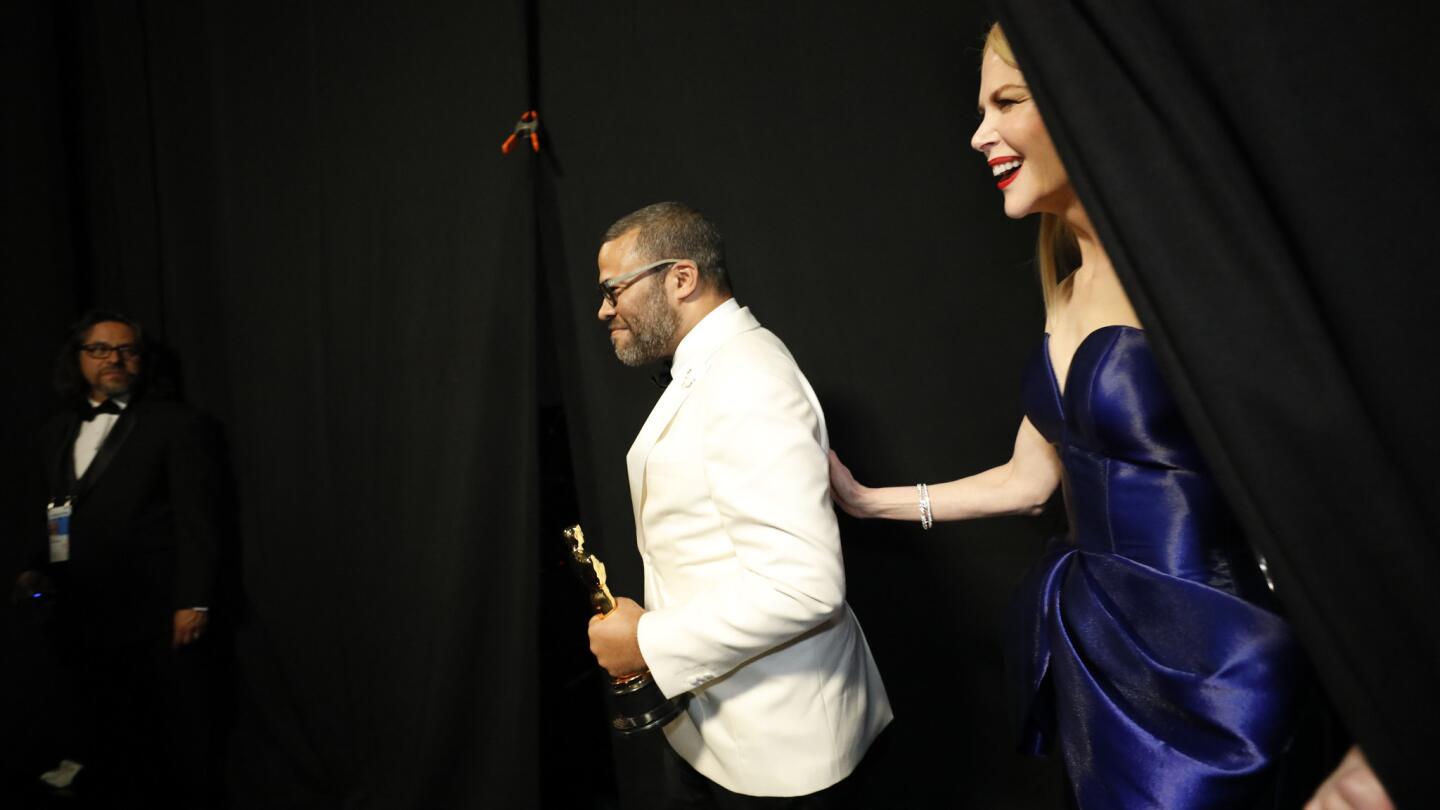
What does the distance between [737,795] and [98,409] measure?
2670mm

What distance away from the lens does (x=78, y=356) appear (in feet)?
8.83

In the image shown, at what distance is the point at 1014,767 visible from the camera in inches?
81.7

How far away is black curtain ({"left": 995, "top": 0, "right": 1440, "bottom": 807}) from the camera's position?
52 cm

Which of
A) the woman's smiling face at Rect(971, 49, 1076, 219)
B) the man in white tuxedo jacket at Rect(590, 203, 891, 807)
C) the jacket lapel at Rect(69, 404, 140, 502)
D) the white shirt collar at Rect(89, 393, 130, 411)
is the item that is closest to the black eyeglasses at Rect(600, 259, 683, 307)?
the man in white tuxedo jacket at Rect(590, 203, 891, 807)

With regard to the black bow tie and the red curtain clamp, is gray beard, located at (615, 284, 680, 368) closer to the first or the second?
the red curtain clamp

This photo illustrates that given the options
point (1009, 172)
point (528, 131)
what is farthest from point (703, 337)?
point (528, 131)

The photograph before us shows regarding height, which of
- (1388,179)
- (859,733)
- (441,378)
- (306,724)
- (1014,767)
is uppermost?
(441,378)

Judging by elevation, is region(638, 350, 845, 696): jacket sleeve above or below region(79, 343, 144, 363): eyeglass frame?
below

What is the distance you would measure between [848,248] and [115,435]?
255 centimetres

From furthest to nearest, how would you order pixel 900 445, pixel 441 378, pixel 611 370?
pixel 441 378, pixel 611 370, pixel 900 445

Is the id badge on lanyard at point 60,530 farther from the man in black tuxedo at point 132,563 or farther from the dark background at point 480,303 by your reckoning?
the dark background at point 480,303

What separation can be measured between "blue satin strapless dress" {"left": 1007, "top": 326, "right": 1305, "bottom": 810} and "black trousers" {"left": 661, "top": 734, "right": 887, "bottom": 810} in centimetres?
37

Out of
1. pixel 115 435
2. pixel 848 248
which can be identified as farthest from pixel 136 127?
pixel 848 248

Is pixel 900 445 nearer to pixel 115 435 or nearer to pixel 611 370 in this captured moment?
pixel 611 370
